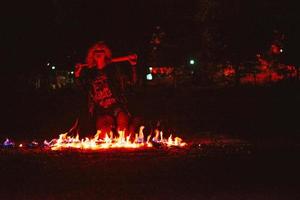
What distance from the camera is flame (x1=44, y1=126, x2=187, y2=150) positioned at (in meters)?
17.0

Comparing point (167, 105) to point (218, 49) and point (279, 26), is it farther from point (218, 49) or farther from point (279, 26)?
point (218, 49)

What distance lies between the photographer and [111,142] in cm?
1738

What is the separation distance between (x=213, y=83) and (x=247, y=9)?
16.4m

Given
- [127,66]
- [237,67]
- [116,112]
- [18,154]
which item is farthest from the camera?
[237,67]

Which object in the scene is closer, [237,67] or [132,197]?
[132,197]

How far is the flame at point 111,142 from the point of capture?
55.8 ft

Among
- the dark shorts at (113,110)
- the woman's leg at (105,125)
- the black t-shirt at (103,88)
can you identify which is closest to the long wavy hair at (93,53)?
the black t-shirt at (103,88)

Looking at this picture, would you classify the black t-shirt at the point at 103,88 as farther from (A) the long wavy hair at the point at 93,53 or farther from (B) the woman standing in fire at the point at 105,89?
(A) the long wavy hair at the point at 93,53

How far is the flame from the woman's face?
1943 mm

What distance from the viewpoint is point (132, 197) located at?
10484mm

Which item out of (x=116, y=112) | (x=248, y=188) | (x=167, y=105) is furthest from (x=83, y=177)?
(x=167, y=105)

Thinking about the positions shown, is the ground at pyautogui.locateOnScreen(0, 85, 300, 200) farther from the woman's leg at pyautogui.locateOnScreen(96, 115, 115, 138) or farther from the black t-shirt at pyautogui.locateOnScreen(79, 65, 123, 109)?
the black t-shirt at pyautogui.locateOnScreen(79, 65, 123, 109)

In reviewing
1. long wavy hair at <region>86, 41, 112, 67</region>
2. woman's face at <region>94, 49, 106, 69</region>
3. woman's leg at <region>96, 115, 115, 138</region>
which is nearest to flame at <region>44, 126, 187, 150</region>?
woman's leg at <region>96, 115, 115, 138</region>

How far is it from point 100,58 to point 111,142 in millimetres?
2574
